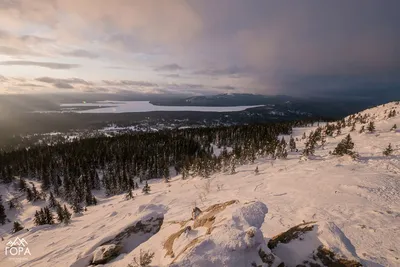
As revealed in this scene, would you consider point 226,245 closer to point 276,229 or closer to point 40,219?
point 276,229

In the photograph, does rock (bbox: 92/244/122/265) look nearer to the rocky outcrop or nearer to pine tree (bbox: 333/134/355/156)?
the rocky outcrop

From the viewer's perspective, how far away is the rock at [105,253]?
1152 cm

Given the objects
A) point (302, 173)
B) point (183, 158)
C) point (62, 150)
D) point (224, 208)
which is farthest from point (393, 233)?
point (62, 150)

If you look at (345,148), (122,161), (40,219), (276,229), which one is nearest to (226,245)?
(276,229)

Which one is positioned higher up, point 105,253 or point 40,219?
point 105,253

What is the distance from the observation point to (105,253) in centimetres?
1175

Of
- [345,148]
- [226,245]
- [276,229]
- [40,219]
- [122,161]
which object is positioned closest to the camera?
[226,245]

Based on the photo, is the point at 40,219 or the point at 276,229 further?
the point at 40,219

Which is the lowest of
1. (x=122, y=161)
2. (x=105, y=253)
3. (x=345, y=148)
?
(x=122, y=161)

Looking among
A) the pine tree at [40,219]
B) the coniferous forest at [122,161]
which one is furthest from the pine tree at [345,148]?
the pine tree at [40,219]

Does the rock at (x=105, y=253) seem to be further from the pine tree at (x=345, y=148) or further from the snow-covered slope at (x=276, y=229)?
the pine tree at (x=345, y=148)

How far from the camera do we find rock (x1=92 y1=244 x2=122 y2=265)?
453 inches

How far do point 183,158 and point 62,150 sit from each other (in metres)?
81.6

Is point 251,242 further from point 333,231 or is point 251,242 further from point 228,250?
point 333,231
